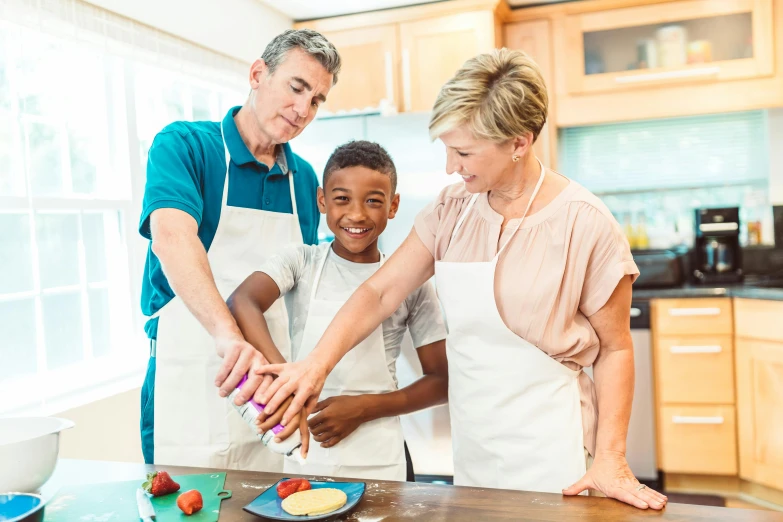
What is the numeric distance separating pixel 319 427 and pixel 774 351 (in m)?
2.30

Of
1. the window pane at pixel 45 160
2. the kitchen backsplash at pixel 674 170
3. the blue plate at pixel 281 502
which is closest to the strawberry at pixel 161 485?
the blue plate at pixel 281 502

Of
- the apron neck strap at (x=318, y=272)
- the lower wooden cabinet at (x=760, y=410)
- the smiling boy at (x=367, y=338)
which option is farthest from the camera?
the lower wooden cabinet at (x=760, y=410)

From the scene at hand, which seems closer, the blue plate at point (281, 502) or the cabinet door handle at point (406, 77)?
the blue plate at point (281, 502)

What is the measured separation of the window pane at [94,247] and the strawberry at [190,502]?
1.72 m

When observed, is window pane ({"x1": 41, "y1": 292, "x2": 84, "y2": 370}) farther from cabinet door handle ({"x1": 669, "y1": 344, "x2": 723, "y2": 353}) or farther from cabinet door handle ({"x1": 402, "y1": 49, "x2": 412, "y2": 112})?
cabinet door handle ({"x1": 669, "y1": 344, "x2": 723, "y2": 353})

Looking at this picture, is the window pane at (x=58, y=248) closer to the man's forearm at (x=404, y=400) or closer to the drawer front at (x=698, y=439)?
the man's forearm at (x=404, y=400)

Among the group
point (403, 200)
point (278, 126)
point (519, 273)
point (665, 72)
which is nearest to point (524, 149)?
point (519, 273)

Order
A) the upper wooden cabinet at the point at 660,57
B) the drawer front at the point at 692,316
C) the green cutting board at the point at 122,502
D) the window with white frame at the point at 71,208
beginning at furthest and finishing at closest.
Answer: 1. the upper wooden cabinet at the point at 660,57
2. the drawer front at the point at 692,316
3. the window with white frame at the point at 71,208
4. the green cutting board at the point at 122,502

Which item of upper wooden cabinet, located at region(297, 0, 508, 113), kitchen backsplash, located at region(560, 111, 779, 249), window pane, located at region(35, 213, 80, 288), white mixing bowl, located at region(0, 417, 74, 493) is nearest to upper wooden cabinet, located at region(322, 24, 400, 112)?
upper wooden cabinet, located at region(297, 0, 508, 113)


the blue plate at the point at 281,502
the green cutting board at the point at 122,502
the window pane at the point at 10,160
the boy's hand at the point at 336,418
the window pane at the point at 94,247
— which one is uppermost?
the window pane at the point at 10,160

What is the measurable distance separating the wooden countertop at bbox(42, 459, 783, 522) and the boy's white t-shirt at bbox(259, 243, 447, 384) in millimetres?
397

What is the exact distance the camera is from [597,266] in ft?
3.87

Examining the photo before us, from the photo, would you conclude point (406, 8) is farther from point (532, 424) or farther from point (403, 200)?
point (532, 424)

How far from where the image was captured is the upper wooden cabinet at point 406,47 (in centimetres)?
329
